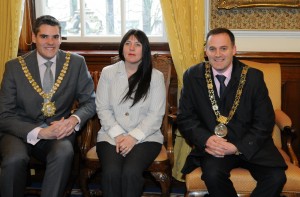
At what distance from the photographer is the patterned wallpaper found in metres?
3.57

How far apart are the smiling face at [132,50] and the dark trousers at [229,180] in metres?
0.87

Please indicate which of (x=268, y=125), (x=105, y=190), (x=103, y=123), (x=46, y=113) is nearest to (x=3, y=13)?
(x=46, y=113)

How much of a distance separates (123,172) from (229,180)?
0.64 m

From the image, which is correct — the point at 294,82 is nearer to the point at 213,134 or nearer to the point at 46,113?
the point at 213,134

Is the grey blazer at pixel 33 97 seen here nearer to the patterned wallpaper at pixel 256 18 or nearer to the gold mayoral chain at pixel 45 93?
the gold mayoral chain at pixel 45 93

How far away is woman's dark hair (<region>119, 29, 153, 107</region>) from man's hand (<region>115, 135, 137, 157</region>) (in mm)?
252

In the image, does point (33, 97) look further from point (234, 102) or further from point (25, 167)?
point (234, 102)

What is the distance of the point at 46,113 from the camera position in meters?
3.07

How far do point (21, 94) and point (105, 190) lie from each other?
0.88 metres

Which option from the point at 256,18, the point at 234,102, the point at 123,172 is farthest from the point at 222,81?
the point at 256,18

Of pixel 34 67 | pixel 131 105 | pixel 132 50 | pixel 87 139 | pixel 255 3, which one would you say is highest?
pixel 255 3

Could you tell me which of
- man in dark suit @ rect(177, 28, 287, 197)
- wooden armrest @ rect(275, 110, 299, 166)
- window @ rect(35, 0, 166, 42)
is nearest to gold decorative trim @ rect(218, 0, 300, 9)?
window @ rect(35, 0, 166, 42)

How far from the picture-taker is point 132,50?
120 inches

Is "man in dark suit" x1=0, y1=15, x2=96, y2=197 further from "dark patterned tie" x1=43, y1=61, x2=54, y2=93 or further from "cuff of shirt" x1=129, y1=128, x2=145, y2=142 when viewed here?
"cuff of shirt" x1=129, y1=128, x2=145, y2=142
